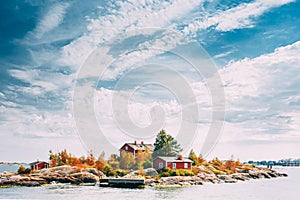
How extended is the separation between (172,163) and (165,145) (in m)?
1.86

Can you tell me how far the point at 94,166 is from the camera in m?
20.1

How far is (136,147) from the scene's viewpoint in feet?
74.0

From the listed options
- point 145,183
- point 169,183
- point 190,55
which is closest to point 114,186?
point 145,183

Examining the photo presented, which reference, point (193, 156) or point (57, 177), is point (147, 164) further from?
point (57, 177)

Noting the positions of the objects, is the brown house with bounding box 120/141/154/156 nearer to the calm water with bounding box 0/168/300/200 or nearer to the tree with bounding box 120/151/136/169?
the tree with bounding box 120/151/136/169

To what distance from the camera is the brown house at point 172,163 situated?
756 inches

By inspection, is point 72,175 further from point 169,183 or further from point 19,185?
point 169,183

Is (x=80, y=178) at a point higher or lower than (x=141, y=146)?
lower

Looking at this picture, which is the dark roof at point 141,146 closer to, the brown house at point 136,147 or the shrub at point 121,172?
the brown house at point 136,147

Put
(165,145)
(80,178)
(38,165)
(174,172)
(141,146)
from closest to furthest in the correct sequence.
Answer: (80,178), (174,172), (38,165), (165,145), (141,146)

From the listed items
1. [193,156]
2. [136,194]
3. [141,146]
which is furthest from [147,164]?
[136,194]

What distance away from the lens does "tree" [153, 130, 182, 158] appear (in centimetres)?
2081

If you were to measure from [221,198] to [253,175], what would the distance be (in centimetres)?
1327

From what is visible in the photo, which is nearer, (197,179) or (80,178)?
(80,178)
